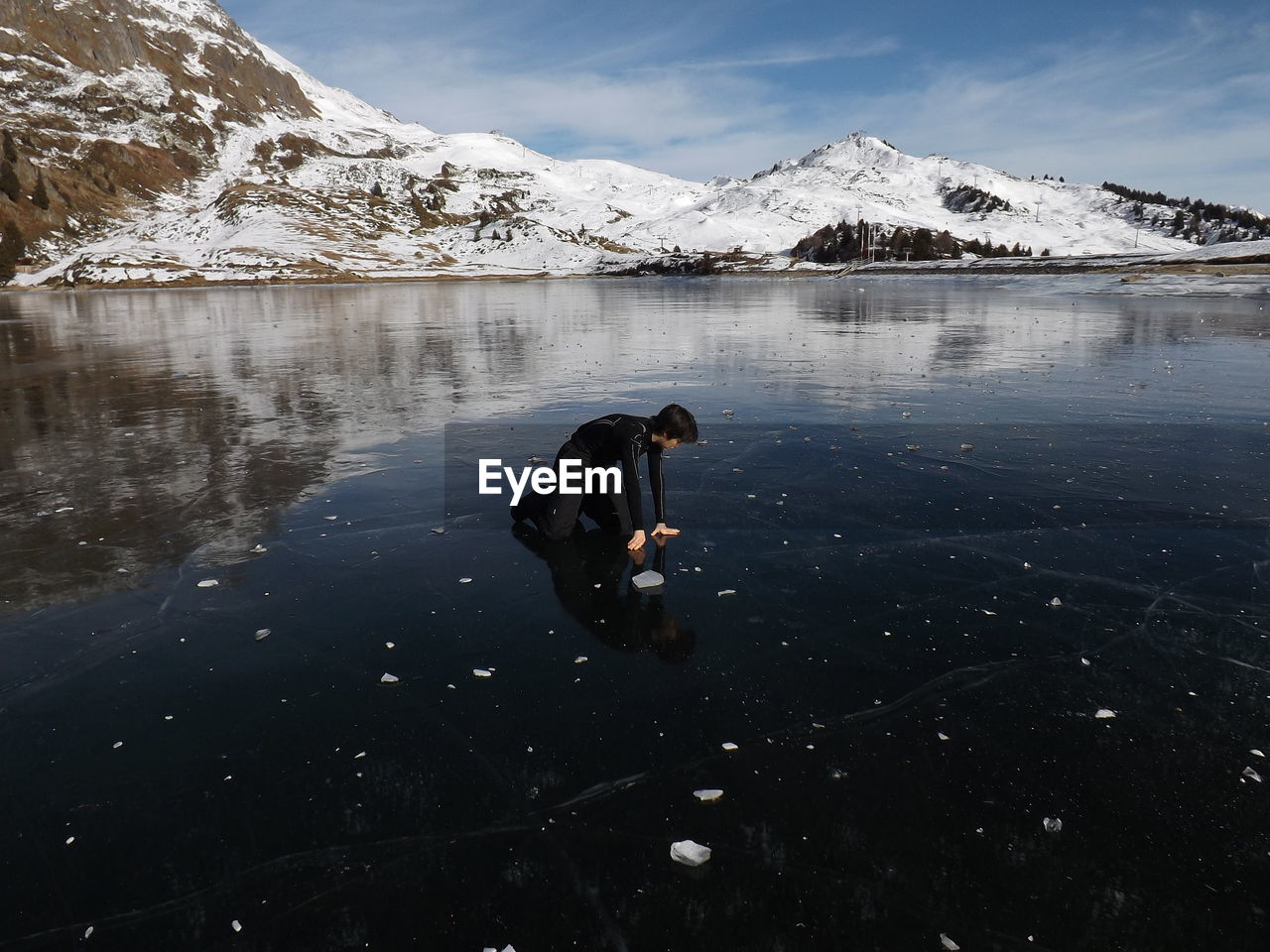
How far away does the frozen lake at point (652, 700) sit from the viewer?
323cm

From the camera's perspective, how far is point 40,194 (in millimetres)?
167875

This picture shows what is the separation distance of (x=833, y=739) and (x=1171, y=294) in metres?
58.5

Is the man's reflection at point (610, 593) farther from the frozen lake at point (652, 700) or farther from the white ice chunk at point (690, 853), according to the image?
the white ice chunk at point (690, 853)

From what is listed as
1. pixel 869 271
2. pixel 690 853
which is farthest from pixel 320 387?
pixel 869 271

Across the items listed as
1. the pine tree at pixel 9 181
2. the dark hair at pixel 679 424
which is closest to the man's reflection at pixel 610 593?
the dark hair at pixel 679 424

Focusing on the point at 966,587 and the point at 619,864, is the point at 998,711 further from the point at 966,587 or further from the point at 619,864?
the point at 619,864

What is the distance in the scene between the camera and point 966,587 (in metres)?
6.09

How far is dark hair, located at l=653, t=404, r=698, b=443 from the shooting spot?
6.50 m

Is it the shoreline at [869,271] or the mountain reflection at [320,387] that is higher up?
the shoreline at [869,271]

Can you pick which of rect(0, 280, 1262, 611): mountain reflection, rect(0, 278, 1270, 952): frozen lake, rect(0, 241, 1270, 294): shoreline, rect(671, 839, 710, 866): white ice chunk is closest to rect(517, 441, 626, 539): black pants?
rect(0, 278, 1270, 952): frozen lake

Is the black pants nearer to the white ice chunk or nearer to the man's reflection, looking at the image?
the man's reflection

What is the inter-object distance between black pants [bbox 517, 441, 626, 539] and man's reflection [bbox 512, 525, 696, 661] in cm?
Result: 13

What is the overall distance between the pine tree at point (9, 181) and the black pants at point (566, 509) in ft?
706

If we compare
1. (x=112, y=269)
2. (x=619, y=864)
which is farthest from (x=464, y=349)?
(x=112, y=269)
